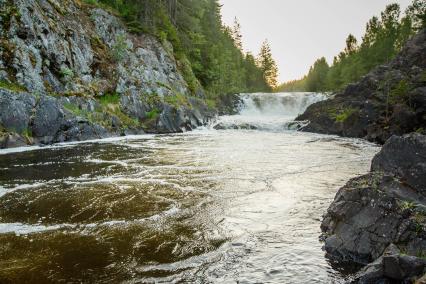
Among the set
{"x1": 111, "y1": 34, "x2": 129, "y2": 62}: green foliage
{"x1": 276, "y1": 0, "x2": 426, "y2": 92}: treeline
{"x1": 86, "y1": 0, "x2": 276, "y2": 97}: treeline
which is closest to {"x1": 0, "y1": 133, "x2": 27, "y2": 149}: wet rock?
{"x1": 111, "y1": 34, "x2": 129, "y2": 62}: green foliage

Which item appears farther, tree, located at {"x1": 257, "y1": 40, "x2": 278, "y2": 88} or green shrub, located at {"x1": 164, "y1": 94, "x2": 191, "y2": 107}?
tree, located at {"x1": 257, "y1": 40, "x2": 278, "y2": 88}

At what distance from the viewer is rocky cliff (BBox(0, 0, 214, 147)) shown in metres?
20.1

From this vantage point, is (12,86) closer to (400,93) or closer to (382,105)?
(382,105)

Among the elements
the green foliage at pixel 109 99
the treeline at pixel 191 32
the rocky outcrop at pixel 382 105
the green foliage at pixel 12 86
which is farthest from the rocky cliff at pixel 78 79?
the rocky outcrop at pixel 382 105

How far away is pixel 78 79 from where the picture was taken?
25.8 meters

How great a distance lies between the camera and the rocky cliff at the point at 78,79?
20078 millimetres

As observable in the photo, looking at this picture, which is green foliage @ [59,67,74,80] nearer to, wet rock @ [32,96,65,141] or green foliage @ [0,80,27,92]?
wet rock @ [32,96,65,141]

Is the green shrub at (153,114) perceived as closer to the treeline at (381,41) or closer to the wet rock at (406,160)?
the wet rock at (406,160)

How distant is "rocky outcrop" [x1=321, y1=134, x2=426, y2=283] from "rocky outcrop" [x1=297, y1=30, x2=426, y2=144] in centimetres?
1746

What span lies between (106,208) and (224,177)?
491 cm

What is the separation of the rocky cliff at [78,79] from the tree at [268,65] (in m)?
79.3

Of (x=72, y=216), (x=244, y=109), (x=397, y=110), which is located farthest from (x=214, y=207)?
(x=244, y=109)

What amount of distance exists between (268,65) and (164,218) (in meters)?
111

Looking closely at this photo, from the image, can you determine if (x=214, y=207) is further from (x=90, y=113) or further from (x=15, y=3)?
(x=15, y=3)
